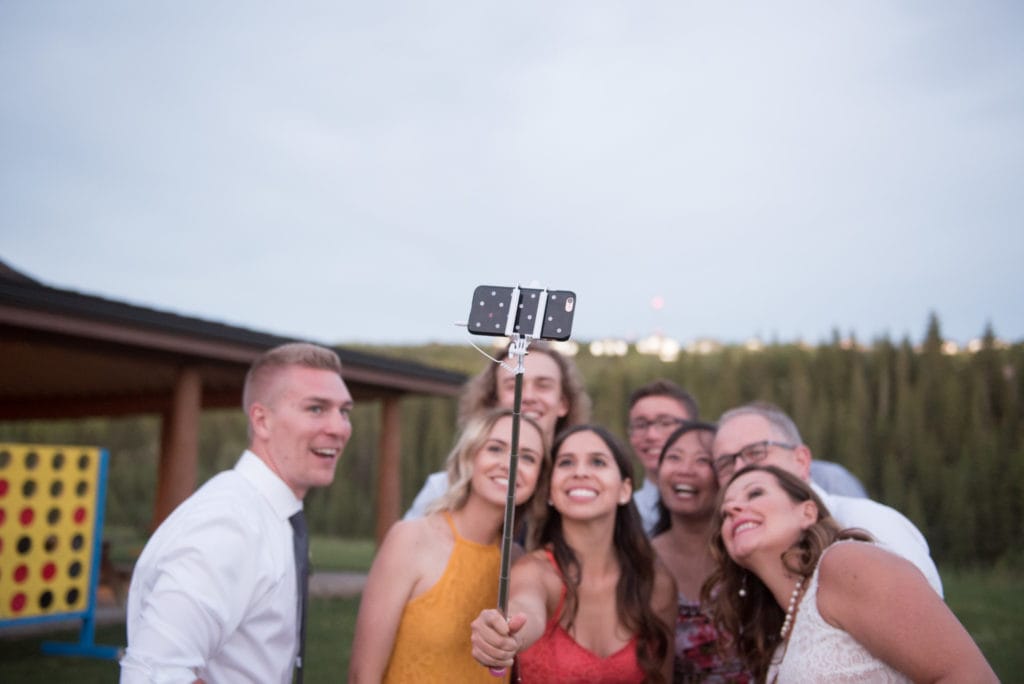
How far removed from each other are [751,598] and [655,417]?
5.74 ft

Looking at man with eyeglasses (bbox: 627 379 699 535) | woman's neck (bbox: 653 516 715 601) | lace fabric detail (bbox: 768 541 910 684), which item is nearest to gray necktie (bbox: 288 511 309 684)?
lace fabric detail (bbox: 768 541 910 684)

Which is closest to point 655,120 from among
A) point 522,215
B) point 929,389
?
point 522,215

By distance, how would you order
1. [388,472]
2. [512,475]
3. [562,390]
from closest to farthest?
1. [512,475]
2. [562,390]
3. [388,472]

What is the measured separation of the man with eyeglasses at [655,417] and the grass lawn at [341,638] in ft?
12.1

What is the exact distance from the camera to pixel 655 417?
15.3 ft

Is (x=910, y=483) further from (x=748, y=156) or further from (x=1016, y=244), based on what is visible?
(x=748, y=156)

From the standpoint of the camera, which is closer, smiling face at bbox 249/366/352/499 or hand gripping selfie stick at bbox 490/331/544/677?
hand gripping selfie stick at bbox 490/331/544/677

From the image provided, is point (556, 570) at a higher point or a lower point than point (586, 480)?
lower

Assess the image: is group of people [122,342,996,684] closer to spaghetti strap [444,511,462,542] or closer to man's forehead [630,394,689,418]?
spaghetti strap [444,511,462,542]

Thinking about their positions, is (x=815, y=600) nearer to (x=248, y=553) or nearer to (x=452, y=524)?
(x=452, y=524)

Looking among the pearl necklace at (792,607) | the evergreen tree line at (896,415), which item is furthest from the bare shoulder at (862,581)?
the evergreen tree line at (896,415)

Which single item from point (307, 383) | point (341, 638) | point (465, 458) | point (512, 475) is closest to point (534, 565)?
point (465, 458)

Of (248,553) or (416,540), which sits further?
(416,540)

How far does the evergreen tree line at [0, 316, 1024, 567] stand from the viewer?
12.4 meters
